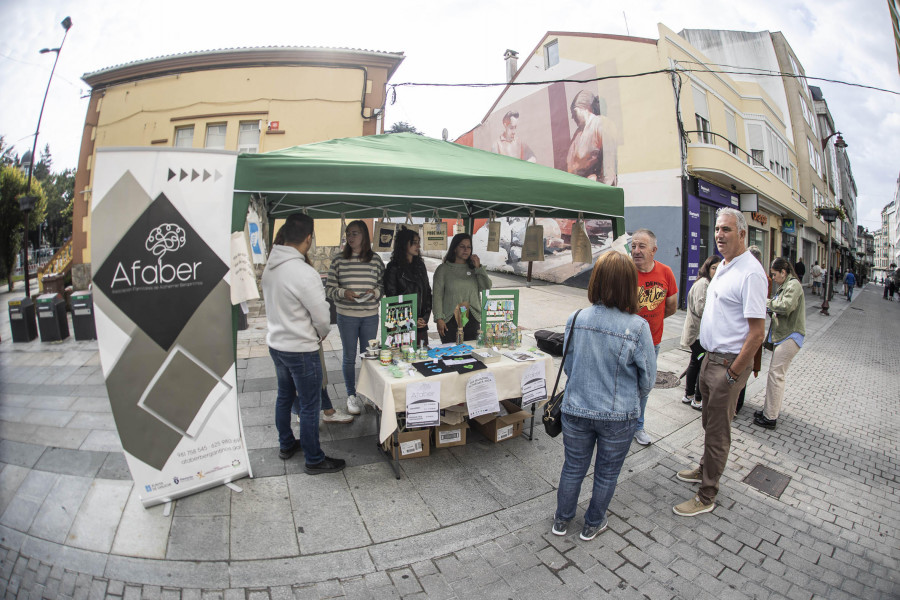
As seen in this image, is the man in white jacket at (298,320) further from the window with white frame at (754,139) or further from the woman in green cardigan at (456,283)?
the window with white frame at (754,139)

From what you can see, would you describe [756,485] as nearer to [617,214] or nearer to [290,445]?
[617,214]

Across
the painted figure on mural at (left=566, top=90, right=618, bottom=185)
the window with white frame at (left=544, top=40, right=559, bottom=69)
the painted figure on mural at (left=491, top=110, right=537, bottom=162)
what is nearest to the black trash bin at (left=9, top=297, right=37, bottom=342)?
the painted figure on mural at (left=566, top=90, right=618, bottom=185)


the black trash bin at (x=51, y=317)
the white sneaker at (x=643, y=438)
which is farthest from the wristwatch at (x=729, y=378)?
the black trash bin at (x=51, y=317)

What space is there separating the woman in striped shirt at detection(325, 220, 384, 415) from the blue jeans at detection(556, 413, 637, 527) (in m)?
2.19

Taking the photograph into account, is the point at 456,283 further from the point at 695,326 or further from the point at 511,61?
the point at 511,61

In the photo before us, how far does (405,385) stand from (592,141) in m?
13.1

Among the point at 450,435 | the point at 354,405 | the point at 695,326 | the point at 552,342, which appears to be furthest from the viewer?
the point at 552,342

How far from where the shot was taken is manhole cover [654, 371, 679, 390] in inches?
212

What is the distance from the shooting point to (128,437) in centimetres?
247

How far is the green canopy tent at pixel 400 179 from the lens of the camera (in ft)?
8.71

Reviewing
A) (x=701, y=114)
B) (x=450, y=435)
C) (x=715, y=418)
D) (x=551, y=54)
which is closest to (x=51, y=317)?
(x=450, y=435)

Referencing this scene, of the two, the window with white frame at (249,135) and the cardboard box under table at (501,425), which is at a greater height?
the window with white frame at (249,135)

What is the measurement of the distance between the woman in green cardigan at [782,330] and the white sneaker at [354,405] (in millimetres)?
4410

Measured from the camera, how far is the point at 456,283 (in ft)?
13.4
